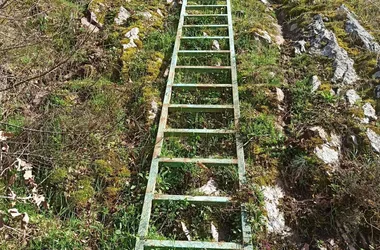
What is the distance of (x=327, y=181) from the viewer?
9.98 feet

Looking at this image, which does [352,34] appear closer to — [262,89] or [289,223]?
[262,89]

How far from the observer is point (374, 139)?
3418 mm

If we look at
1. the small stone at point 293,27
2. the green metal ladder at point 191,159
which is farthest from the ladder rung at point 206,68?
the small stone at point 293,27

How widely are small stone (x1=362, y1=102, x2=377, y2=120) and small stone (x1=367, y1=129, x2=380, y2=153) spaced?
32 cm

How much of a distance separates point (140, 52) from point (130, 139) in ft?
5.51

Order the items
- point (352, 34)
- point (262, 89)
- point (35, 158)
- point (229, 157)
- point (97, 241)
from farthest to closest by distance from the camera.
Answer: point (352, 34) → point (262, 89) → point (229, 157) → point (35, 158) → point (97, 241)

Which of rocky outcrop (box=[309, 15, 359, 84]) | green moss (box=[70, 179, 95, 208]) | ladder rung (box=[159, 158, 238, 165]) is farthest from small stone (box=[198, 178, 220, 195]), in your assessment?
rocky outcrop (box=[309, 15, 359, 84])

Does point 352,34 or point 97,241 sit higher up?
point 352,34

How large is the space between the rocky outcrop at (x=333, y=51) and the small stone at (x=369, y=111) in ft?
1.63

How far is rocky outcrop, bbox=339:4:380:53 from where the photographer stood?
490 centimetres

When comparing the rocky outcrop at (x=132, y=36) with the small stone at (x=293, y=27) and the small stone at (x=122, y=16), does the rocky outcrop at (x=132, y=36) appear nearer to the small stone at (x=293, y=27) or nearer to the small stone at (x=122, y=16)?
the small stone at (x=122, y=16)

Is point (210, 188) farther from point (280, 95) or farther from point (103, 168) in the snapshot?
point (280, 95)

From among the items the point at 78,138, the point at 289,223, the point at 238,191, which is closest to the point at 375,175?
the point at 289,223

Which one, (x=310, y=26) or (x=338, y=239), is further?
(x=310, y=26)
